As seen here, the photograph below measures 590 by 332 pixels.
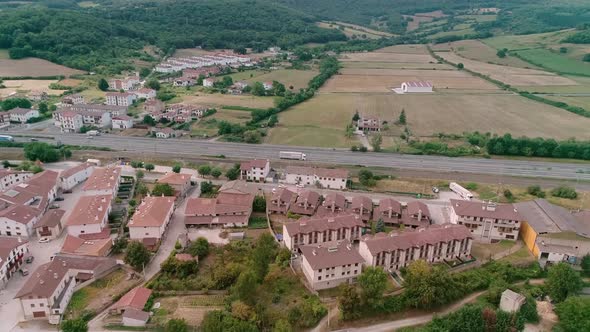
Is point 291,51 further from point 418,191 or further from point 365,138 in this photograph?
point 418,191

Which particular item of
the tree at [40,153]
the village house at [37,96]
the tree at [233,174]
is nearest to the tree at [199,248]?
the tree at [233,174]

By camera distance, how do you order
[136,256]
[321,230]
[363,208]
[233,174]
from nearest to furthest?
[136,256] → [321,230] → [363,208] → [233,174]

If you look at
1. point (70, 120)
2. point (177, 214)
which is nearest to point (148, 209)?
point (177, 214)

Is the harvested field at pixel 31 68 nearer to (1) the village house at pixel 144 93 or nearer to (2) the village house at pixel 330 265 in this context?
(1) the village house at pixel 144 93

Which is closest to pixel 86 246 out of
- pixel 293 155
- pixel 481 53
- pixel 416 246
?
pixel 416 246

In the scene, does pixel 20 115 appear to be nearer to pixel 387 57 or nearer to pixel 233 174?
pixel 233 174

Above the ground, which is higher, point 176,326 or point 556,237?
point 556,237
